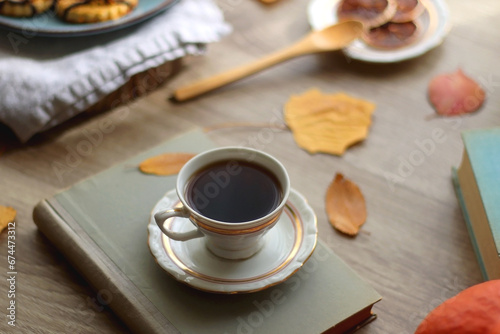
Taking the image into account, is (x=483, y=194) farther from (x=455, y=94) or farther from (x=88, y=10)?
(x=88, y=10)

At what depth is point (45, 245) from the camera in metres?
0.56

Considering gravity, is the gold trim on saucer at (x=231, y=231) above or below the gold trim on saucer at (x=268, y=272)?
above

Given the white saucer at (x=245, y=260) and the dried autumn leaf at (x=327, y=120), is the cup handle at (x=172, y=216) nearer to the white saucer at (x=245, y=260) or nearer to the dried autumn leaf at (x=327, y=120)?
the white saucer at (x=245, y=260)

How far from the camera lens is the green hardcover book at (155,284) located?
0.46 meters

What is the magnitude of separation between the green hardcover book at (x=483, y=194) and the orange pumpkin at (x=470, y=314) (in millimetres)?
93

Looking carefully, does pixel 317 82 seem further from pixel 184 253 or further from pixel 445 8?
pixel 184 253

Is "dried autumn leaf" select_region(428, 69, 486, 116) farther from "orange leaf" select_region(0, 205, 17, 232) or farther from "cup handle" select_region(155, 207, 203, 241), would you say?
"orange leaf" select_region(0, 205, 17, 232)

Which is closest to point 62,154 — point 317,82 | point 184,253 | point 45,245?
point 45,245

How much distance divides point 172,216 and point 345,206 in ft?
0.70

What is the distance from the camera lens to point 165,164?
0.60 metres

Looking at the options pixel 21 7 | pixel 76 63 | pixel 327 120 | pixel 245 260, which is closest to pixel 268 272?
pixel 245 260

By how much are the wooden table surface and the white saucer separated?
2.7 inches

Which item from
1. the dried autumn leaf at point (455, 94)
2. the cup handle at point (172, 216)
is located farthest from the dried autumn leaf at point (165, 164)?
the dried autumn leaf at point (455, 94)

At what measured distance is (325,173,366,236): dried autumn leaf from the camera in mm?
575
